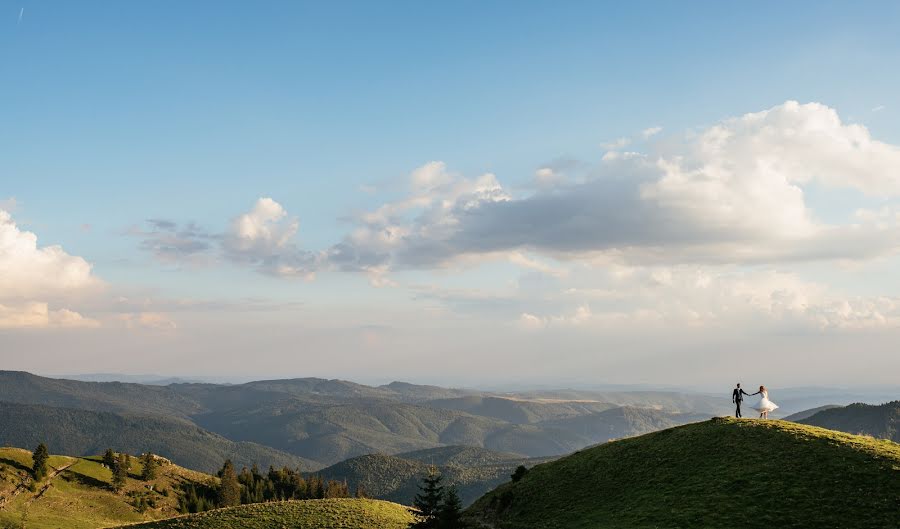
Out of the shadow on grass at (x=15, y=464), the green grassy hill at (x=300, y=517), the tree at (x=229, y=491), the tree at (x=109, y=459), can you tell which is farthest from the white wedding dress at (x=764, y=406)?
the tree at (x=109, y=459)

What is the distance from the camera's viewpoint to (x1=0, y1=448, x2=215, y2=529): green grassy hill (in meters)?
104

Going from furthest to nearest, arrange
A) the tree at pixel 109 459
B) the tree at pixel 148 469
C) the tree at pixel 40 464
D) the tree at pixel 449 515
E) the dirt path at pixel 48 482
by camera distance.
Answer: the tree at pixel 148 469 < the tree at pixel 109 459 < the tree at pixel 40 464 < the dirt path at pixel 48 482 < the tree at pixel 449 515

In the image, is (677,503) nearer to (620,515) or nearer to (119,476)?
(620,515)

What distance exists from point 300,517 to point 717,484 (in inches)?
1795

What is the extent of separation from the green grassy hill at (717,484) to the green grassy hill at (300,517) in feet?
39.3

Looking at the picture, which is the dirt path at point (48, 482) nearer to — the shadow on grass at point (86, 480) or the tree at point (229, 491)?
the shadow on grass at point (86, 480)

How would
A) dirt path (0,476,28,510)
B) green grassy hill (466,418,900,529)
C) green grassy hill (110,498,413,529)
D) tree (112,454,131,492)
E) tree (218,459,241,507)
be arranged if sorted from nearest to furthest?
1. green grassy hill (466,418,900,529)
2. green grassy hill (110,498,413,529)
3. dirt path (0,476,28,510)
4. tree (112,454,131,492)
5. tree (218,459,241,507)

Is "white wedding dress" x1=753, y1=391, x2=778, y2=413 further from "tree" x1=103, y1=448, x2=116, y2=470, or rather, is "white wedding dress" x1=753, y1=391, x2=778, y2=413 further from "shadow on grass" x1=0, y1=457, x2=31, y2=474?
"tree" x1=103, y1=448, x2=116, y2=470

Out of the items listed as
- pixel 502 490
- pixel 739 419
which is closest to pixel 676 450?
pixel 739 419

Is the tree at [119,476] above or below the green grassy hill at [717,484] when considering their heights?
below

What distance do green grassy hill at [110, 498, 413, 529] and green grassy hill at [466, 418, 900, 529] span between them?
39.3 ft

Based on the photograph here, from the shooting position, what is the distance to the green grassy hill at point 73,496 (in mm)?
104450

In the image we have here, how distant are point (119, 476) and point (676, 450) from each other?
134m

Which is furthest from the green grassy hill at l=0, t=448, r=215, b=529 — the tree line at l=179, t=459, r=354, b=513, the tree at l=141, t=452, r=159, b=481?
the tree line at l=179, t=459, r=354, b=513
